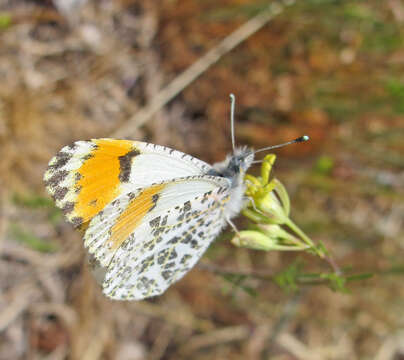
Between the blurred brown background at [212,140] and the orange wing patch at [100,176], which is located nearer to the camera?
the orange wing patch at [100,176]

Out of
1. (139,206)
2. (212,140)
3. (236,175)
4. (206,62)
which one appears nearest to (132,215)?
(139,206)

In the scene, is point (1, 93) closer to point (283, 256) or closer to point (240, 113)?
point (240, 113)

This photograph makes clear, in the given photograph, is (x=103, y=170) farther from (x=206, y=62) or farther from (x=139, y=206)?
(x=206, y=62)

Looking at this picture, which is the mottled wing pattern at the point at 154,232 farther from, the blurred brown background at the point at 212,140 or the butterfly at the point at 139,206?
the blurred brown background at the point at 212,140

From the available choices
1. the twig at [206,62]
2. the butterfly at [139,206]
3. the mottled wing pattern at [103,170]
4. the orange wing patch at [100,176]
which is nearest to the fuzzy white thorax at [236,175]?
the butterfly at [139,206]

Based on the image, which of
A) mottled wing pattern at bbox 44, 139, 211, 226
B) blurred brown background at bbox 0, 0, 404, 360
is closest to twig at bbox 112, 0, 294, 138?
blurred brown background at bbox 0, 0, 404, 360

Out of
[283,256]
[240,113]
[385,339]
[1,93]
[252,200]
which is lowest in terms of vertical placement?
[385,339]

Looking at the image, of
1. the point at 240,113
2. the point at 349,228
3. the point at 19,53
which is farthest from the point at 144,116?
the point at 349,228
